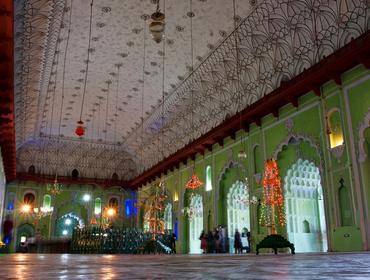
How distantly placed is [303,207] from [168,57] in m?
6.22

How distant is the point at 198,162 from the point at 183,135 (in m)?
1.39

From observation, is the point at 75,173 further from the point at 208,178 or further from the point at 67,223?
the point at 208,178

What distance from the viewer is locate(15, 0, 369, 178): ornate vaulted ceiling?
9125 mm

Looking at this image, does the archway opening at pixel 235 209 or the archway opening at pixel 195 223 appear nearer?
the archway opening at pixel 235 209

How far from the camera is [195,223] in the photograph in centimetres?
1639

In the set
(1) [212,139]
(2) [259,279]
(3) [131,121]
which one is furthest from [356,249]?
(3) [131,121]

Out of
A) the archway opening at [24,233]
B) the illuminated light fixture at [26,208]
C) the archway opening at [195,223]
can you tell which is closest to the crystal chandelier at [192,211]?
the archway opening at [195,223]

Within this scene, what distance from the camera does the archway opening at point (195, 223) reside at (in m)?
16.1

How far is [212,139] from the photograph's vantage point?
13.7 meters

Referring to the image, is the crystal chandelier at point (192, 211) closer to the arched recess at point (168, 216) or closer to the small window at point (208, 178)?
the small window at point (208, 178)

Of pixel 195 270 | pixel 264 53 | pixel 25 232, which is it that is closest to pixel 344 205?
pixel 264 53

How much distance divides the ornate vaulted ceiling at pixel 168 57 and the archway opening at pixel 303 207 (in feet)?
8.45

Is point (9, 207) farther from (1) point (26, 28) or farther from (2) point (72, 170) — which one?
(1) point (26, 28)

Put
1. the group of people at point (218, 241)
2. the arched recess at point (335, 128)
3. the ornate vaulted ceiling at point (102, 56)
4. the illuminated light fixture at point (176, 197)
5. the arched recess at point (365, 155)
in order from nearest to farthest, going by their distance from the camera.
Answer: the arched recess at point (365, 155) → the arched recess at point (335, 128) → the ornate vaulted ceiling at point (102, 56) → the group of people at point (218, 241) → the illuminated light fixture at point (176, 197)
